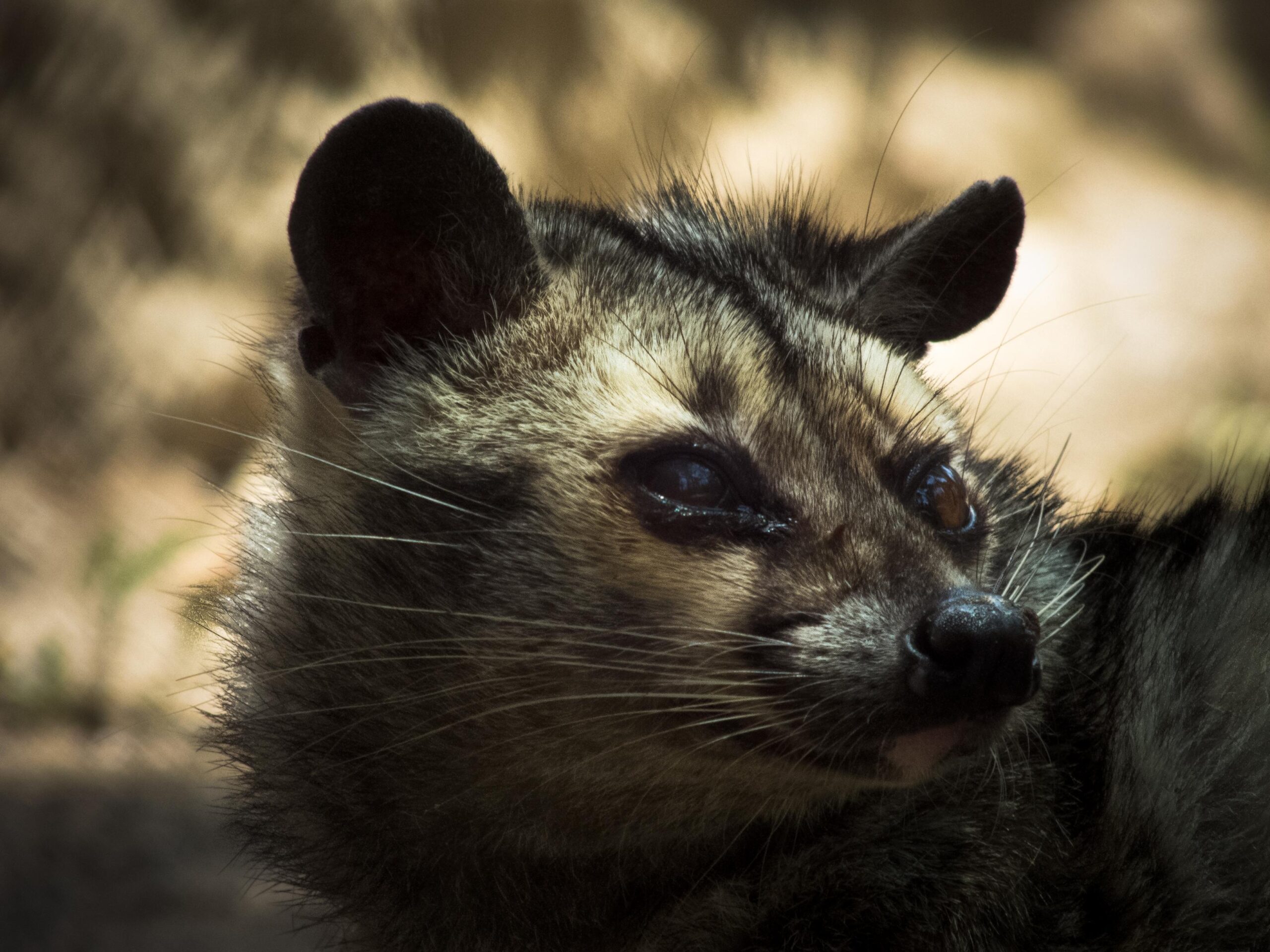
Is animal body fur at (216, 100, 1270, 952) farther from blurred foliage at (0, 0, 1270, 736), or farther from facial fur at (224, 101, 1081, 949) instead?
blurred foliage at (0, 0, 1270, 736)

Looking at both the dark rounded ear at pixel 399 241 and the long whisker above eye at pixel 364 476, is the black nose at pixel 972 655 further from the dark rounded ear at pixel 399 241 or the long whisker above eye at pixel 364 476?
the dark rounded ear at pixel 399 241

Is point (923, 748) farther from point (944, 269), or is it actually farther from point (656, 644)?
point (944, 269)

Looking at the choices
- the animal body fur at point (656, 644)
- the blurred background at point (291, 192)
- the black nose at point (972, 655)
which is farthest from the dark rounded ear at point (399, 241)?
the blurred background at point (291, 192)

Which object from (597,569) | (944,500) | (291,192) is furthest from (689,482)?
(291,192)

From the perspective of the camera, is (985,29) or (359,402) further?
(985,29)

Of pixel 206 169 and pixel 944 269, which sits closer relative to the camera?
pixel 944 269

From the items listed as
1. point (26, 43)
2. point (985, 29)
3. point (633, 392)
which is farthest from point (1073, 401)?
point (26, 43)

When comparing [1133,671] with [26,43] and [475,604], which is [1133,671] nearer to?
[475,604]
